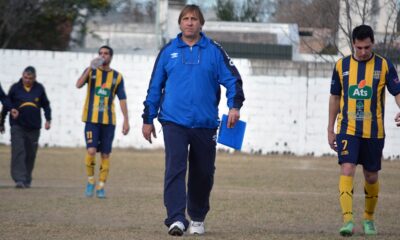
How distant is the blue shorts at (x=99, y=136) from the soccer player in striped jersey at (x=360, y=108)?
592cm

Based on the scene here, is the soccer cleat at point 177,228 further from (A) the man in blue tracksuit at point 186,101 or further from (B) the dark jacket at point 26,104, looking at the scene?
(B) the dark jacket at point 26,104

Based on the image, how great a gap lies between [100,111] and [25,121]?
266 cm

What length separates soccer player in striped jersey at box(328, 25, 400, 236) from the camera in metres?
9.16

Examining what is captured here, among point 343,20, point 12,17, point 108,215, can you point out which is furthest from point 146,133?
point 12,17

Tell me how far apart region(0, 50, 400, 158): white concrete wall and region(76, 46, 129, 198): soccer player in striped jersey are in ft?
37.2

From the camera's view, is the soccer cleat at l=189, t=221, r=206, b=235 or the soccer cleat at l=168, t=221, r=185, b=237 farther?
the soccer cleat at l=189, t=221, r=206, b=235

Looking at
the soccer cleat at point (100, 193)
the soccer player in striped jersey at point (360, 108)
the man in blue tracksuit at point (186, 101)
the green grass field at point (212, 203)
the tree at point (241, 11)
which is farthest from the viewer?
the tree at point (241, 11)

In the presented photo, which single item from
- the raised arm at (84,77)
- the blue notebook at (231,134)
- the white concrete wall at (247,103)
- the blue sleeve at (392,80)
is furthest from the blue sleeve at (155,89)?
the white concrete wall at (247,103)

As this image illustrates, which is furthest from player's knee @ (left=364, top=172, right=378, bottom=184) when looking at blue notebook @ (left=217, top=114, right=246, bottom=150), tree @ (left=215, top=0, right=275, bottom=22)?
tree @ (left=215, top=0, right=275, bottom=22)

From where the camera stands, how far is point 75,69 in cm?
2688

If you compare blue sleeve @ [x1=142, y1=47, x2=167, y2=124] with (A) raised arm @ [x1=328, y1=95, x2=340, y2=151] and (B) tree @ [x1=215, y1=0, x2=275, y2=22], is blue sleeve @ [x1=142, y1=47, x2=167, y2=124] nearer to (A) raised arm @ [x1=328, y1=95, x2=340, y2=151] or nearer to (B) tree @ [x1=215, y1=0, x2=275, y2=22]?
(A) raised arm @ [x1=328, y1=95, x2=340, y2=151]

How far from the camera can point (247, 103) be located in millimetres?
26328

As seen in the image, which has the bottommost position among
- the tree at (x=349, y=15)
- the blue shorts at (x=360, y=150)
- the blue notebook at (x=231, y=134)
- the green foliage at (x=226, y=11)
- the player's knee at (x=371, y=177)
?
the player's knee at (x=371, y=177)

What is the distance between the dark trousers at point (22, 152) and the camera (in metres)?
16.5
